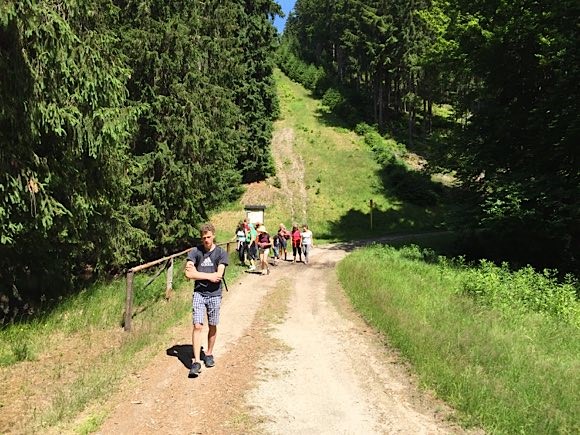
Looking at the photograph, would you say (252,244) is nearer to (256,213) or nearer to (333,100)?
(256,213)

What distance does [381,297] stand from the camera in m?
10.5

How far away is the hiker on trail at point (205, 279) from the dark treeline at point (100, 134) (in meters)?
3.01

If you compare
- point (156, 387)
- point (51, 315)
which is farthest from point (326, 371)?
point (51, 315)

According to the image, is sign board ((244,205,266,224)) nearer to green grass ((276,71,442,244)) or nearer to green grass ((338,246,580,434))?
green grass ((276,71,442,244))

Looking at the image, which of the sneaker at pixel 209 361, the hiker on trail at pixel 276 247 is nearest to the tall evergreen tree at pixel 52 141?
the sneaker at pixel 209 361

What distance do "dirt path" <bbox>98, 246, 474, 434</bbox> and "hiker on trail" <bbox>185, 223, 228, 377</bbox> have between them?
0.58 m

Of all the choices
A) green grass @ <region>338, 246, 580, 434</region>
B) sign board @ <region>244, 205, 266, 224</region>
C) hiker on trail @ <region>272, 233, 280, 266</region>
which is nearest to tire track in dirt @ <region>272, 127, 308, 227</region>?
sign board @ <region>244, 205, 266, 224</region>

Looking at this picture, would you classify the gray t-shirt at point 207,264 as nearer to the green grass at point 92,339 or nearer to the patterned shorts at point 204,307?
the patterned shorts at point 204,307

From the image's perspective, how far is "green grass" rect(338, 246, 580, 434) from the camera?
16.6ft

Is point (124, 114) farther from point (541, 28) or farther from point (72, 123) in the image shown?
point (541, 28)

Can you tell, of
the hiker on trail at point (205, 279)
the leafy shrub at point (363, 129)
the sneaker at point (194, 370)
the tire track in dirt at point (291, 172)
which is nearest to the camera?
the sneaker at point (194, 370)

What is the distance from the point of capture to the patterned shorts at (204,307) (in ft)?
21.4

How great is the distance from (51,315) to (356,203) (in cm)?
3308

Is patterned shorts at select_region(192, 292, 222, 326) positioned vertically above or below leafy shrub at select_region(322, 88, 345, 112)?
below
